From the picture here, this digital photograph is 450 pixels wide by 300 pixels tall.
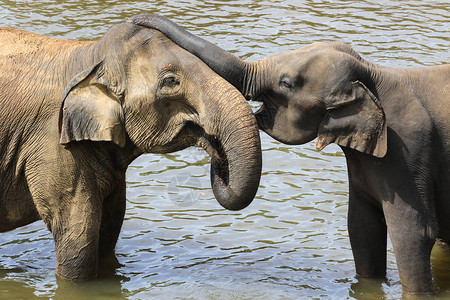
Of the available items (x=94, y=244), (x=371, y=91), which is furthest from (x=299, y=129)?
(x=94, y=244)

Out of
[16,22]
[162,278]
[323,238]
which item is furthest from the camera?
[16,22]

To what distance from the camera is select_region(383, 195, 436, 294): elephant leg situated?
20.2 ft

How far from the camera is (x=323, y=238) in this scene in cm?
754

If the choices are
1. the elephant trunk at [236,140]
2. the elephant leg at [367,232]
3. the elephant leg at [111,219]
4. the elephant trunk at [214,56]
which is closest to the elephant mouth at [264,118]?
the elephant trunk at [214,56]

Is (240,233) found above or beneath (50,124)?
beneath

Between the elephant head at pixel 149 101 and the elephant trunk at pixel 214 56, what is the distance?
0.14 ft

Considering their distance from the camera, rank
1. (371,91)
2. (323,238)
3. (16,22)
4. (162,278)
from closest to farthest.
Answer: (371,91), (162,278), (323,238), (16,22)

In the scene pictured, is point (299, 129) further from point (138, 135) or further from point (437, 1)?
point (437, 1)

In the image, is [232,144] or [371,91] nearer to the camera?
[232,144]

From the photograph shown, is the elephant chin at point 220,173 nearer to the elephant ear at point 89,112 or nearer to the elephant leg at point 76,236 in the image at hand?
the elephant ear at point 89,112

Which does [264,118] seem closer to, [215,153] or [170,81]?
[215,153]

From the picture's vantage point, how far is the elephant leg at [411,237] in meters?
6.17

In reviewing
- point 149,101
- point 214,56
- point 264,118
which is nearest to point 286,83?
point 264,118

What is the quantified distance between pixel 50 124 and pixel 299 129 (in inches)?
58.0
